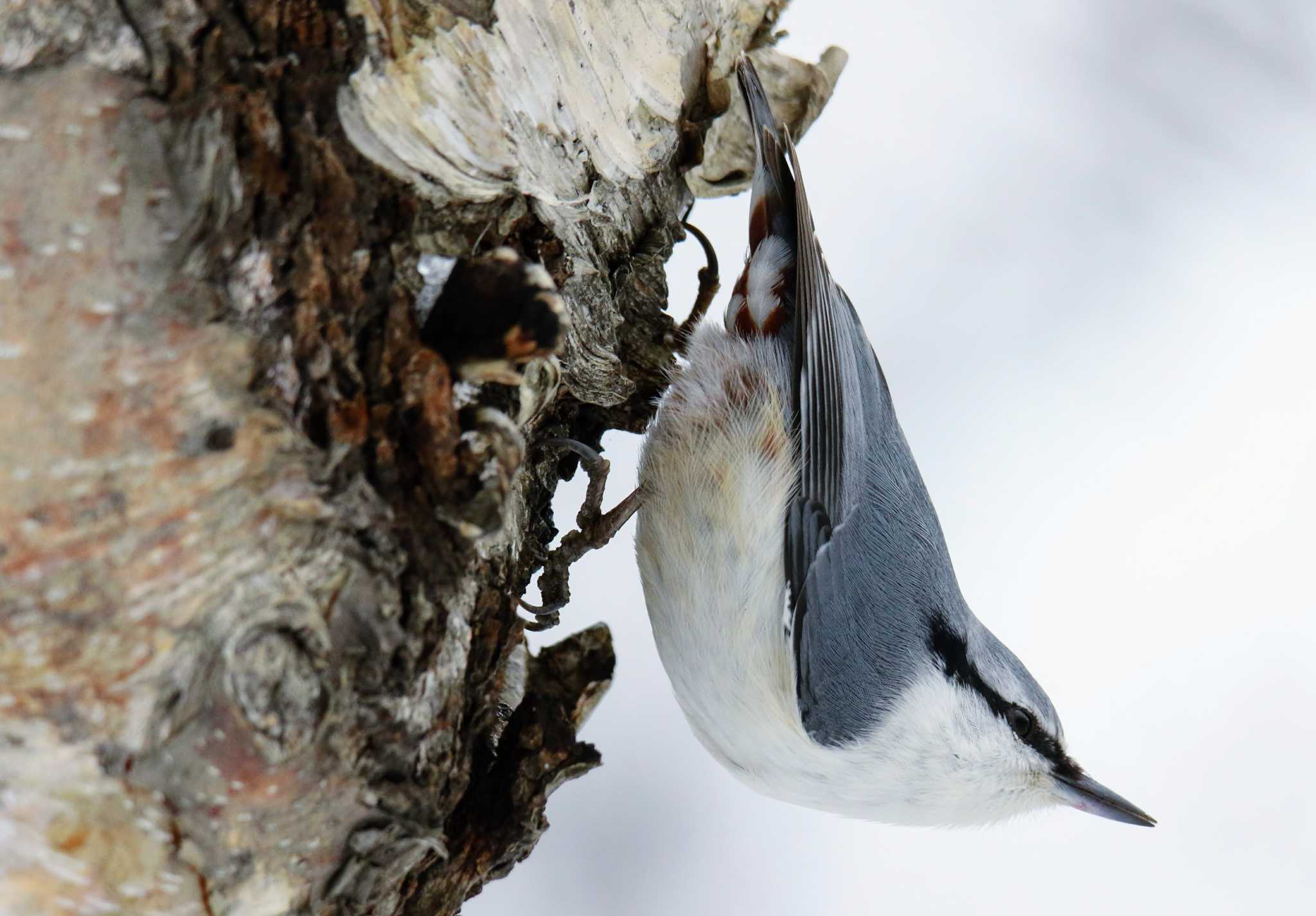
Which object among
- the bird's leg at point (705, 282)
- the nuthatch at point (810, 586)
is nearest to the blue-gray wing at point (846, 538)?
the nuthatch at point (810, 586)

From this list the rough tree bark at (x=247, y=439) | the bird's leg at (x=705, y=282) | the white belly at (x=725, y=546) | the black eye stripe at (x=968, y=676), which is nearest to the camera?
the rough tree bark at (x=247, y=439)

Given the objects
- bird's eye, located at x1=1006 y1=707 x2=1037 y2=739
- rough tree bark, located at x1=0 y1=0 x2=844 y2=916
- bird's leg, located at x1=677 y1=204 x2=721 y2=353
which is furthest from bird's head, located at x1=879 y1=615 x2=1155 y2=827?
rough tree bark, located at x1=0 y1=0 x2=844 y2=916

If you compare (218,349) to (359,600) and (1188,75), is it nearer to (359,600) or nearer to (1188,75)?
(359,600)

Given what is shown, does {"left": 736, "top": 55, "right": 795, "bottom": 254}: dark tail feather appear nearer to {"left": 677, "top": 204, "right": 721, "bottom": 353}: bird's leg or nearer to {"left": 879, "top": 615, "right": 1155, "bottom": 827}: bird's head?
{"left": 677, "top": 204, "right": 721, "bottom": 353}: bird's leg

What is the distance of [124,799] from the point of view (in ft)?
2.28

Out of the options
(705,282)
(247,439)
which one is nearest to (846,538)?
(705,282)

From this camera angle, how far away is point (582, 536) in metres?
1.50

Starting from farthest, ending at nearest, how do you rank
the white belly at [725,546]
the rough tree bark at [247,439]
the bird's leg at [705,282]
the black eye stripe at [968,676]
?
the bird's leg at [705,282] < the black eye stripe at [968,676] < the white belly at [725,546] < the rough tree bark at [247,439]

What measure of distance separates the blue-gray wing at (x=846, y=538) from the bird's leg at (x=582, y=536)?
252 mm

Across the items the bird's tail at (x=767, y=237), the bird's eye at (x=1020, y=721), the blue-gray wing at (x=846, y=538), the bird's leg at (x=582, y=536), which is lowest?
the bird's leg at (x=582, y=536)

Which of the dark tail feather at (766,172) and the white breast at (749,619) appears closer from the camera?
the white breast at (749,619)

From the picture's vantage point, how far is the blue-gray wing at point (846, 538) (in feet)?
4.63

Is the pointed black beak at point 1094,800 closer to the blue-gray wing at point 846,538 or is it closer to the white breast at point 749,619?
the white breast at point 749,619

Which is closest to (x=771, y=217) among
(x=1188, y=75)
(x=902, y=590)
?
(x=902, y=590)
